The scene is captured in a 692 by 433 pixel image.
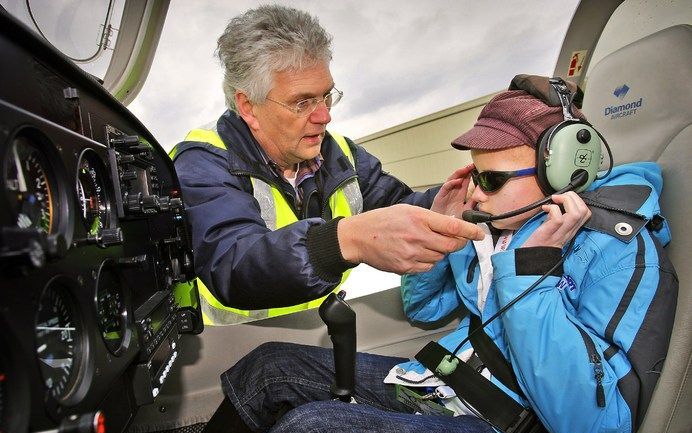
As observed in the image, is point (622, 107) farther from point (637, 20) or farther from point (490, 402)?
point (490, 402)

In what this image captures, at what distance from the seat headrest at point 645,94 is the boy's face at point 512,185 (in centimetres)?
35

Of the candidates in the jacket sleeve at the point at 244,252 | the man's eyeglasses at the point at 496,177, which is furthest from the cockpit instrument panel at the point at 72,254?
the man's eyeglasses at the point at 496,177

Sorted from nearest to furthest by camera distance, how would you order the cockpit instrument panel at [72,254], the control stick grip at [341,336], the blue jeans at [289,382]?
the cockpit instrument panel at [72,254] → the control stick grip at [341,336] → the blue jeans at [289,382]

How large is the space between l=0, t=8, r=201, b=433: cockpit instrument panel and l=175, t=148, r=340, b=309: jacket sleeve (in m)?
0.12

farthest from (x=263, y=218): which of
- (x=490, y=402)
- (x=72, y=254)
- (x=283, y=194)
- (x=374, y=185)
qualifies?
(x=490, y=402)

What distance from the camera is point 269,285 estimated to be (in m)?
0.92

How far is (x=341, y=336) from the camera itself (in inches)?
41.7

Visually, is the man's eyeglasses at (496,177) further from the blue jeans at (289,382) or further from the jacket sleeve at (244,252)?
the blue jeans at (289,382)

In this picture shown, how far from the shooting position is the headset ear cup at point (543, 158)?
0.95 metres

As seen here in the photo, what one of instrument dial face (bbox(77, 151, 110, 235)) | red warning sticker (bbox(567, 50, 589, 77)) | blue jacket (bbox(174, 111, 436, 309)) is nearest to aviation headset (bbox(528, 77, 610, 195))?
blue jacket (bbox(174, 111, 436, 309))

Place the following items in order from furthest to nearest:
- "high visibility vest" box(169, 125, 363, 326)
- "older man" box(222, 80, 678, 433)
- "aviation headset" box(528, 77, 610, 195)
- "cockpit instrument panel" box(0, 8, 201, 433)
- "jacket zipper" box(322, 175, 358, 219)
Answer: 1. "jacket zipper" box(322, 175, 358, 219)
2. "high visibility vest" box(169, 125, 363, 326)
3. "aviation headset" box(528, 77, 610, 195)
4. "older man" box(222, 80, 678, 433)
5. "cockpit instrument panel" box(0, 8, 201, 433)

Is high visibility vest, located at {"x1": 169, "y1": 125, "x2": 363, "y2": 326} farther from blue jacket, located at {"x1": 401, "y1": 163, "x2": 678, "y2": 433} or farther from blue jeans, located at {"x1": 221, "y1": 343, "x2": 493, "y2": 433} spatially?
blue jacket, located at {"x1": 401, "y1": 163, "x2": 678, "y2": 433}

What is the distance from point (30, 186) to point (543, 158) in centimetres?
96

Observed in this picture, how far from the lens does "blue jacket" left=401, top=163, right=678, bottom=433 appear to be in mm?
826
